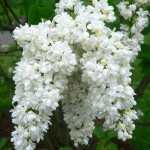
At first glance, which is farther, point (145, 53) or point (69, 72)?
point (145, 53)

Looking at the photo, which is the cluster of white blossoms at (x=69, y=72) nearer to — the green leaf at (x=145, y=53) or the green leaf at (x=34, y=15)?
the green leaf at (x=34, y=15)

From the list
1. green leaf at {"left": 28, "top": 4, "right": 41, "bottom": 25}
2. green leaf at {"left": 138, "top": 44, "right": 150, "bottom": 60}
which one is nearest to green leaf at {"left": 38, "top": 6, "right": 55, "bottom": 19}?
green leaf at {"left": 28, "top": 4, "right": 41, "bottom": 25}

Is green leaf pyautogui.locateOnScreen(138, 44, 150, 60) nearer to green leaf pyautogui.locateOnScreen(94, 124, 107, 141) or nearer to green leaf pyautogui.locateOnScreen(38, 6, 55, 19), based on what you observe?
green leaf pyautogui.locateOnScreen(94, 124, 107, 141)

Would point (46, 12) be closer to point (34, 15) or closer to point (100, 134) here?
A: point (34, 15)

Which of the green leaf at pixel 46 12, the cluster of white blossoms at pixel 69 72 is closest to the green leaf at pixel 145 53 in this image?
the green leaf at pixel 46 12

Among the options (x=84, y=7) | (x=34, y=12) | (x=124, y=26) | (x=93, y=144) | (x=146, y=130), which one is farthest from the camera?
(x=146, y=130)

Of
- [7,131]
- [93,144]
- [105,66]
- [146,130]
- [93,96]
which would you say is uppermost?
[105,66]

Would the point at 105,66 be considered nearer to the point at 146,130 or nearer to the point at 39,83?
the point at 39,83

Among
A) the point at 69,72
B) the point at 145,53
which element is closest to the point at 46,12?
the point at 69,72

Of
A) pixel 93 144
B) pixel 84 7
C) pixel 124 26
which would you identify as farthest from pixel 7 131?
pixel 84 7
